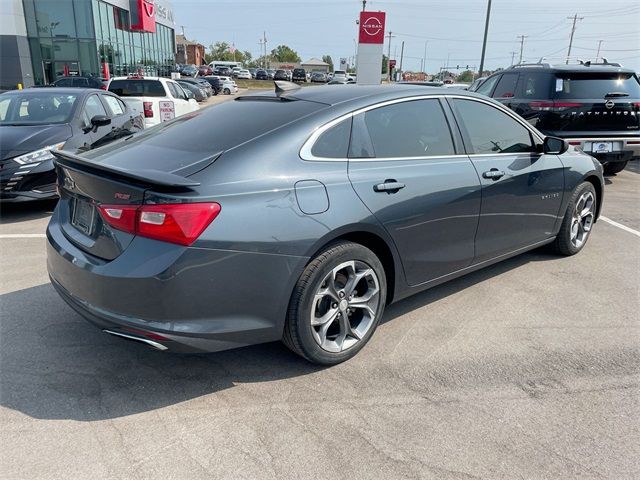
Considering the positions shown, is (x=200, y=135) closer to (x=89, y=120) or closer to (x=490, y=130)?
(x=490, y=130)

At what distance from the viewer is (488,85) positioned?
10.1 m

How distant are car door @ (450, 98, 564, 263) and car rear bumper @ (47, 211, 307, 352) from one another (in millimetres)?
1867

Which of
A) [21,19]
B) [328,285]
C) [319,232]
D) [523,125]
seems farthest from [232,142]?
[21,19]


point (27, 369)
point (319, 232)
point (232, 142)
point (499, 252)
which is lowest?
point (27, 369)

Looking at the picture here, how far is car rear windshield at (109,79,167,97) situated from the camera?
12.8 metres

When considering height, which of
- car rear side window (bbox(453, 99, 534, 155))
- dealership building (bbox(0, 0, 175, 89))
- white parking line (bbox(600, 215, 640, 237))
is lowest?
white parking line (bbox(600, 215, 640, 237))

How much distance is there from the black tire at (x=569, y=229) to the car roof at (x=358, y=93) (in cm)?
179

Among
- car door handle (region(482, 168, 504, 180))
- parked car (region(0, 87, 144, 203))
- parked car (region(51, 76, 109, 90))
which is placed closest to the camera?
car door handle (region(482, 168, 504, 180))

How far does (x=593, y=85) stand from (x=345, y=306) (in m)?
6.87

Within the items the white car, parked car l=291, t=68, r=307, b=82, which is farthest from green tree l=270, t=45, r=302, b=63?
the white car

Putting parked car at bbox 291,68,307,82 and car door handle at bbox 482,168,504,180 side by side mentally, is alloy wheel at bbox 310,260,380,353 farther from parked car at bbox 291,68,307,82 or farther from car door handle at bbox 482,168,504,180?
parked car at bbox 291,68,307,82

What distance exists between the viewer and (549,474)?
7.62 ft

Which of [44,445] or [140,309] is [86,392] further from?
[140,309]

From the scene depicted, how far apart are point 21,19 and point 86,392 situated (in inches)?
1298
